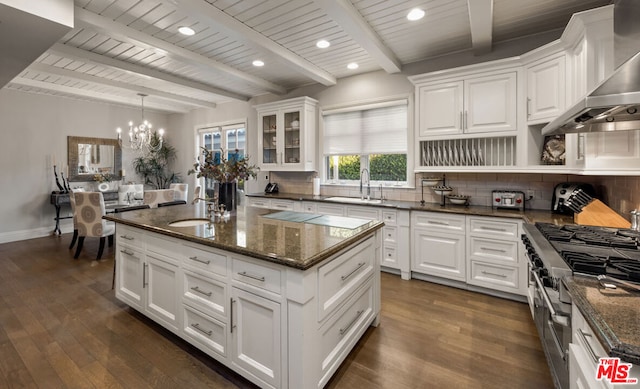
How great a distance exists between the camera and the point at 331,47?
3441 mm

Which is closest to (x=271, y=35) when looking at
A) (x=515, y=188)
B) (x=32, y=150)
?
(x=515, y=188)

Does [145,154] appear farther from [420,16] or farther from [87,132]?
[420,16]

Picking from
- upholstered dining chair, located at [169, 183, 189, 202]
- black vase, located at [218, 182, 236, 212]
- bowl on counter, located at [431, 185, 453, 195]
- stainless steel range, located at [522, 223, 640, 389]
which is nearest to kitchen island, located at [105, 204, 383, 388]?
black vase, located at [218, 182, 236, 212]

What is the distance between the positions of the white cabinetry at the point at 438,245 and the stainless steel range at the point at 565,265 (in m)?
1.09

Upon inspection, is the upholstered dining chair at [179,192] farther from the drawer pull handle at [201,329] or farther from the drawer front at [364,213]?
the drawer pull handle at [201,329]

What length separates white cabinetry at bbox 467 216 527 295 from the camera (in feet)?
9.20

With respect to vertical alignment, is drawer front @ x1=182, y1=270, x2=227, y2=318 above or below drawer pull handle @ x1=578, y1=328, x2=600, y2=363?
below

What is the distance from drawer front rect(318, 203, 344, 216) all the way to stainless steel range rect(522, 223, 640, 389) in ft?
7.30

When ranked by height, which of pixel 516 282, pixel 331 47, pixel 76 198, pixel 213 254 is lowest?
pixel 516 282

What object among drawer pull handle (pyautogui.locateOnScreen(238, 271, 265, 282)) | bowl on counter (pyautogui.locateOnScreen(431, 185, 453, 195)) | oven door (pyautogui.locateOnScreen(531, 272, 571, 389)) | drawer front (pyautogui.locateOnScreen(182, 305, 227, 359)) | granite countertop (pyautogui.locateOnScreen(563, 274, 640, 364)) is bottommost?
drawer front (pyautogui.locateOnScreen(182, 305, 227, 359))

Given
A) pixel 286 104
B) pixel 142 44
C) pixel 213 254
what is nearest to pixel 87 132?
pixel 142 44

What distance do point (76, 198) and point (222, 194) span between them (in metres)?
3.02

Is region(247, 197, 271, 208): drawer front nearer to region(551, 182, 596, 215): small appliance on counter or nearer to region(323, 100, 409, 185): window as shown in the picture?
region(323, 100, 409, 185): window

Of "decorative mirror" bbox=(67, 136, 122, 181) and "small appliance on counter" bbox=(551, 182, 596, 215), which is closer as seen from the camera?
"small appliance on counter" bbox=(551, 182, 596, 215)
